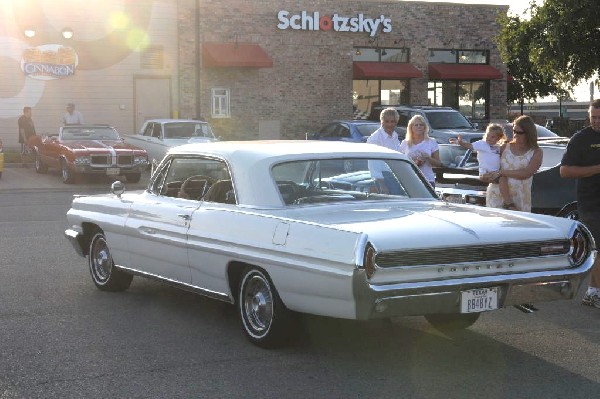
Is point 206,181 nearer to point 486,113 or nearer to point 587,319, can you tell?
point 587,319

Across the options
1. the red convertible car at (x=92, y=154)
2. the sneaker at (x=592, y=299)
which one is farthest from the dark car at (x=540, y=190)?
the red convertible car at (x=92, y=154)

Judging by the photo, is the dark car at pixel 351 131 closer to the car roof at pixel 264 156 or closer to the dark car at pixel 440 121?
the dark car at pixel 440 121

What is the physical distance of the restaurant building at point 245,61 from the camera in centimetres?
3453

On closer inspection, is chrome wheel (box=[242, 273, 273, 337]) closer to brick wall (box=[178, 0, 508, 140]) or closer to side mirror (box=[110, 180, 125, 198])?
side mirror (box=[110, 180, 125, 198])

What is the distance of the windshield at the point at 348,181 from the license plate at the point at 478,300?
142 cm

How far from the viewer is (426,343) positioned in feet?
23.6

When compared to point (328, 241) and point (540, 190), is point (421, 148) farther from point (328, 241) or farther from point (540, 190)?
point (328, 241)

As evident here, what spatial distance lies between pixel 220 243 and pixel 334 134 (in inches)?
840

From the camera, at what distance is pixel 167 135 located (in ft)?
82.8

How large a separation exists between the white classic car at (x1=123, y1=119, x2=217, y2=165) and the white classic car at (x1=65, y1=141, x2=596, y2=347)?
16086mm

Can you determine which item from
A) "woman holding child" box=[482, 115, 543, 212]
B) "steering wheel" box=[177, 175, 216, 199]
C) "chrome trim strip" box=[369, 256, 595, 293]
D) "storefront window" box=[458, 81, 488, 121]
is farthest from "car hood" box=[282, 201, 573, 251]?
"storefront window" box=[458, 81, 488, 121]

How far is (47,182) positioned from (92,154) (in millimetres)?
1774

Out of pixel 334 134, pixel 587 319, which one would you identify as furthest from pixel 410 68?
pixel 587 319

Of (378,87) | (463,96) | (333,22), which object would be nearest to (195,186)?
(333,22)
